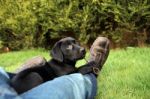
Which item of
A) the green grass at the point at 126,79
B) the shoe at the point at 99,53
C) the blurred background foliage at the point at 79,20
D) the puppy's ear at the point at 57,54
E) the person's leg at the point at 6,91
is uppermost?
the person's leg at the point at 6,91

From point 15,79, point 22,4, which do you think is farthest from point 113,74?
point 22,4

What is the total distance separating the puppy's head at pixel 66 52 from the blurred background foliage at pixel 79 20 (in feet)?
10.9

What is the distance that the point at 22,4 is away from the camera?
978 cm

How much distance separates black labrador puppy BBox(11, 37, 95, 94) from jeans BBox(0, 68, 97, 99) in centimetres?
15

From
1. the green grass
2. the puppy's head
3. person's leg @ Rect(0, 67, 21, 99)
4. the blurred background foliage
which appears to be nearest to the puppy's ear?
the puppy's head

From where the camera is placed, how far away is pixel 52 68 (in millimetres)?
4527

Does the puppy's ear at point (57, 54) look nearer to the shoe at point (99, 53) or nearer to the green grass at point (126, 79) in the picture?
the shoe at point (99, 53)

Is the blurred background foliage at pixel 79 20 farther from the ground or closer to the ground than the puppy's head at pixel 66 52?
closer to the ground

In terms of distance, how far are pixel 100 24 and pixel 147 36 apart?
1.02 meters

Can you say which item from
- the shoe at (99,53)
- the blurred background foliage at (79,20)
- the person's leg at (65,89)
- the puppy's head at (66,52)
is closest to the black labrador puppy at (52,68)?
the puppy's head at (66,52)

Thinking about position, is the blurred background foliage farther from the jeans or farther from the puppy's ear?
the jeans

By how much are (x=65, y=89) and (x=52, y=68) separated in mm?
1072

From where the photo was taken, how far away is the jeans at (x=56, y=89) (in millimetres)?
3266

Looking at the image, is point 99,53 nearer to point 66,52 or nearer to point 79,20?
point 66,52
